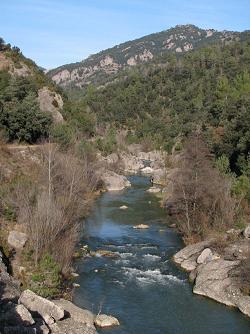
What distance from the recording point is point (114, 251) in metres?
38.1

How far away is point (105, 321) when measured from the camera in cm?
2522

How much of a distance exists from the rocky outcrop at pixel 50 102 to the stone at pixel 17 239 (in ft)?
142

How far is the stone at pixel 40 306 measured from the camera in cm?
2297

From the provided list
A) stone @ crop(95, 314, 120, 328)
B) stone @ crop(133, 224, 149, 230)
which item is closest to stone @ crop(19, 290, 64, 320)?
stone @ crop(95, 314, 120, 328)

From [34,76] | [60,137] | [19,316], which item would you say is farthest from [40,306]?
[34,76]

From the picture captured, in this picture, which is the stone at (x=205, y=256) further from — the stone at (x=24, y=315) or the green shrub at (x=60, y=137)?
the green shrub at (x=60, y=137)

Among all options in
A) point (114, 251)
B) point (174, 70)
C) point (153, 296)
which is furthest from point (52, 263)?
point (174, 70)

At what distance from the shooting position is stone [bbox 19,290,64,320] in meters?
23.0

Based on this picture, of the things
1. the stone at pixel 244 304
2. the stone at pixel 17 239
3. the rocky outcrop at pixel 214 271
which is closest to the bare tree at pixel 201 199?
the rocky outcrop at pixel 214 271

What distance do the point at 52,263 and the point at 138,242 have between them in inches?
521

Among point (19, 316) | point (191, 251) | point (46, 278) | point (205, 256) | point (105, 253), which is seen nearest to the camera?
point (19, 316)

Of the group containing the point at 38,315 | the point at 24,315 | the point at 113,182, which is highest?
the point at 24,315

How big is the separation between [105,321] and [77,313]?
1.44m

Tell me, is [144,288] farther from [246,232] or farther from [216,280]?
[246,232]
